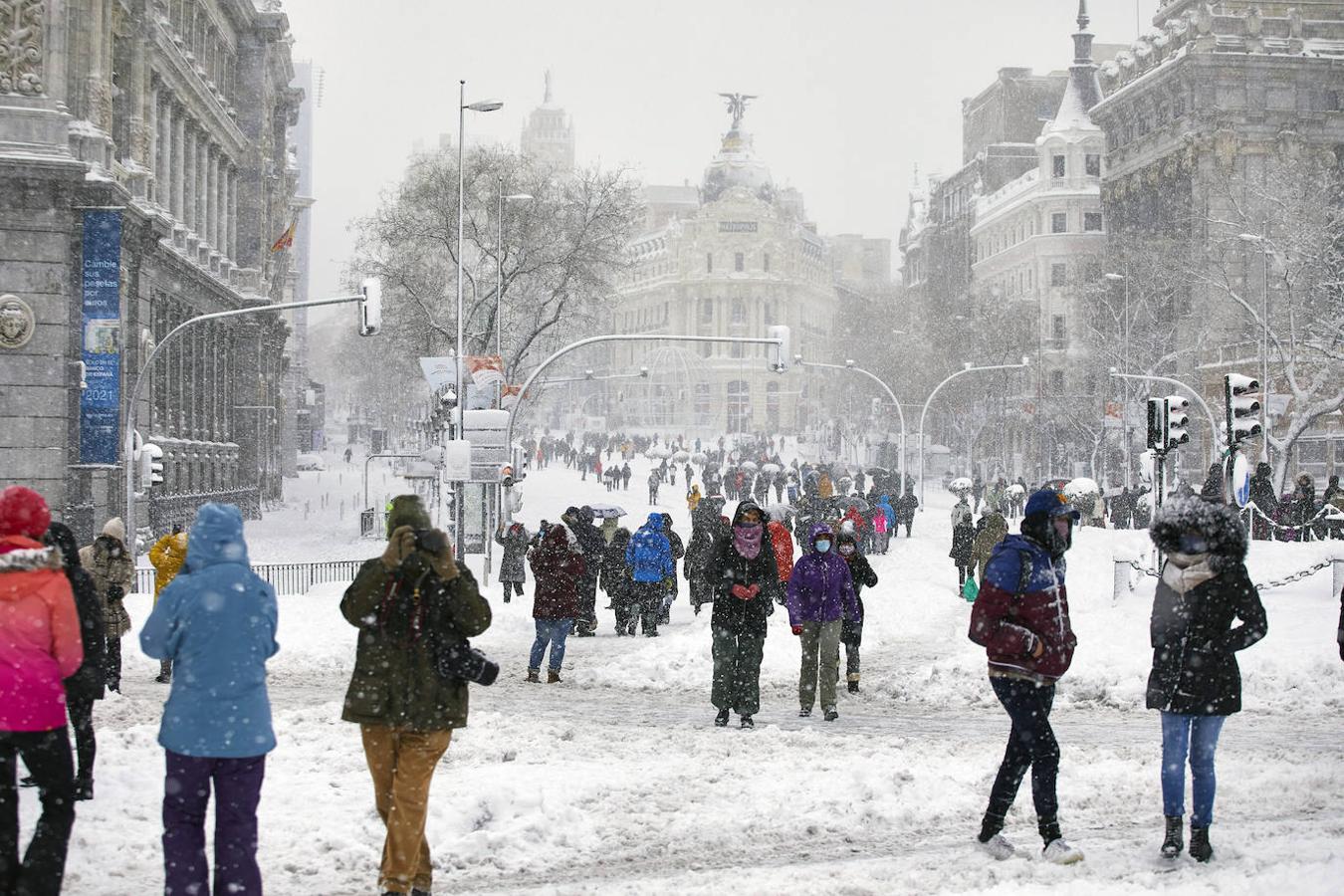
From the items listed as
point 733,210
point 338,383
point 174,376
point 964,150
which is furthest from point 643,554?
point 338,383

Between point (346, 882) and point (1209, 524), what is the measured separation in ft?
14.3

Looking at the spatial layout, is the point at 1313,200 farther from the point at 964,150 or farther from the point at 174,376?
the point at 964,150

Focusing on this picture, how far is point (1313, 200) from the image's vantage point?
174 ft

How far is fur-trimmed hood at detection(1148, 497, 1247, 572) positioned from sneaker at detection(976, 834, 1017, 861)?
1.60m

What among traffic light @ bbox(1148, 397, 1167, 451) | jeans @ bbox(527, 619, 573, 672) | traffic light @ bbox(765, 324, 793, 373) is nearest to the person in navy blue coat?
jeans @ bbox(527, 619, 573, 672)

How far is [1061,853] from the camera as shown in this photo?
7.66 metres

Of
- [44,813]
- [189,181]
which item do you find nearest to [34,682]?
[44,813]

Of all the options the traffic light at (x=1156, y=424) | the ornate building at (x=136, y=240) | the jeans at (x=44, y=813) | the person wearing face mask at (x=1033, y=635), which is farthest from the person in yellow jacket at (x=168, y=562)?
the ornate building at (x=136, y=240)

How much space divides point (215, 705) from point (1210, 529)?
451cm

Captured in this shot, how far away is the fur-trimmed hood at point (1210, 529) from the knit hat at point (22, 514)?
4.89 metres

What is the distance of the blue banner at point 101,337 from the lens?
29469mm

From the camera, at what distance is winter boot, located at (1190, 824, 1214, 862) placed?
7660 mm

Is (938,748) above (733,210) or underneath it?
underneath

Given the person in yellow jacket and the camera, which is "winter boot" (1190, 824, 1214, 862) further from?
the person in yellow jacket
